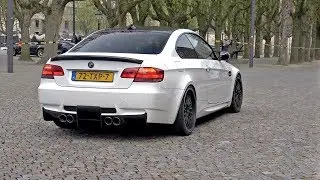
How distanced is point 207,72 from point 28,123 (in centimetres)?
289

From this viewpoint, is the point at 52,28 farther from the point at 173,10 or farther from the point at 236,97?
the point at 236,97

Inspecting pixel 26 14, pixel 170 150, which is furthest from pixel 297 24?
pixel 170 150

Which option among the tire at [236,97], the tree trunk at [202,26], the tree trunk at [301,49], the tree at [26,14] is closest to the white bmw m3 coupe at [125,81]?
the tire at [236,97]

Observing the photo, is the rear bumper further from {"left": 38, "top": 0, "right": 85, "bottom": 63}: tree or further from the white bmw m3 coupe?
{"left": 38, "top": 0, "right": 85, "bottom": 63}: tree

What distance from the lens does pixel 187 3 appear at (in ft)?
125

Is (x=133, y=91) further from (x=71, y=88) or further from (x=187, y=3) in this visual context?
(x=187, y=3)

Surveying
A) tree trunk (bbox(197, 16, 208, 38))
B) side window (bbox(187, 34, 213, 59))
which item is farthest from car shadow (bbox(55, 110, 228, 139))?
tree trunk (bbox(197, 16, 208, 38))

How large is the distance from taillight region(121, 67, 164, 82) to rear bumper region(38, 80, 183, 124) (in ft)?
0.29

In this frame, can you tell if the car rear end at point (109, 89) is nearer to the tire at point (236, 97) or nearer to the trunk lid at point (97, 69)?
the trunk lid at point (97, 69)

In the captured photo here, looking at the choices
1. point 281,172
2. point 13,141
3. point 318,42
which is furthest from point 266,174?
point 318,42

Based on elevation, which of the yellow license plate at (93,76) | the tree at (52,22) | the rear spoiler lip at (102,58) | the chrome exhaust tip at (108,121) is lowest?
the chrome exhaust tip at (108,121)

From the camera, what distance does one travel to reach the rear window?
25.9ft

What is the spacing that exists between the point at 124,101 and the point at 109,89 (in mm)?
245

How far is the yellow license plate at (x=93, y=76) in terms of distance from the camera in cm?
738
